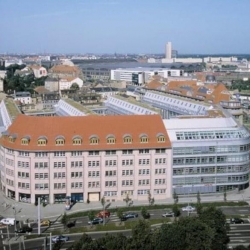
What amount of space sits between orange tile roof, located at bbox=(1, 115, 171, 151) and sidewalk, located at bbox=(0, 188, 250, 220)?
456cm

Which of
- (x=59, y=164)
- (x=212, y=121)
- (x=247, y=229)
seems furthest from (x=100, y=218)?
(x=212, y=121)

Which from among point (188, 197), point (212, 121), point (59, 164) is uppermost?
point (212, 121)

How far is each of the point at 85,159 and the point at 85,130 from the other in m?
2.47

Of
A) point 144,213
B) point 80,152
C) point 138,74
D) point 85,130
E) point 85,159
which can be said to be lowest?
point 144,213

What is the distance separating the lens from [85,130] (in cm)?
4141

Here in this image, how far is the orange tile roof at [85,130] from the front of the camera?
4062 centimetres

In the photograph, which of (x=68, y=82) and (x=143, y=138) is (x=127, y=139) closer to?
(x=143, y=138)

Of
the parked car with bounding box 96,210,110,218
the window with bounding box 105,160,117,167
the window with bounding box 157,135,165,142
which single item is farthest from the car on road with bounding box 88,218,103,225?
the window with bounding box 157,135,165,142

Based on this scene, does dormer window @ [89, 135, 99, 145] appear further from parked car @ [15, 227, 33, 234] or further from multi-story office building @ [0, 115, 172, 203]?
parked car @ [15, 227, 33, 234]

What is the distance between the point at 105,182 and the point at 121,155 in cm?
262

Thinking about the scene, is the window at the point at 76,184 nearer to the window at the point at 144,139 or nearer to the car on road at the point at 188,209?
the window at the point at 144,139

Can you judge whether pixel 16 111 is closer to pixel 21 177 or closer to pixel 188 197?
pixel 21 177

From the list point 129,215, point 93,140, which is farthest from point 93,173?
point 129,215

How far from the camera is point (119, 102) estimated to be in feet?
237
